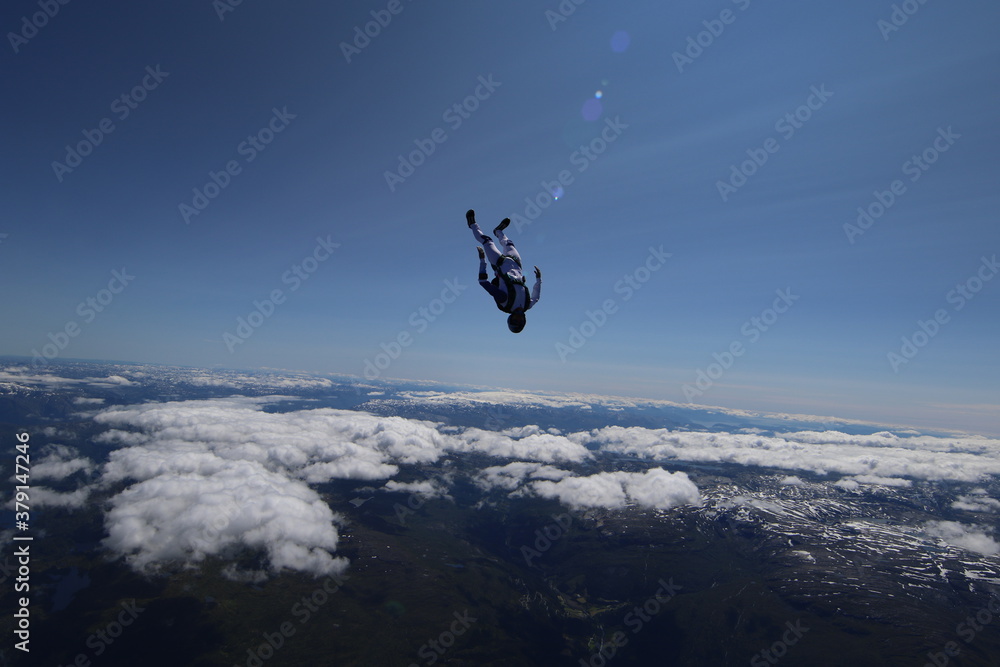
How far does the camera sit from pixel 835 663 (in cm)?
19062

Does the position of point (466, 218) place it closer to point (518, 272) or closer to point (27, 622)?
point (518, 272)

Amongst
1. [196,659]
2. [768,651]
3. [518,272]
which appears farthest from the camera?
[768,651]

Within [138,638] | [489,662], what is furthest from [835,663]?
[138,638]

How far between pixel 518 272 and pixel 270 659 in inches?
9481

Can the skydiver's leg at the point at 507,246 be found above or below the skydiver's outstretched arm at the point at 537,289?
above

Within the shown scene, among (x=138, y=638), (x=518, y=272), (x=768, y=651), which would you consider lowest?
(x=138, y=638)
